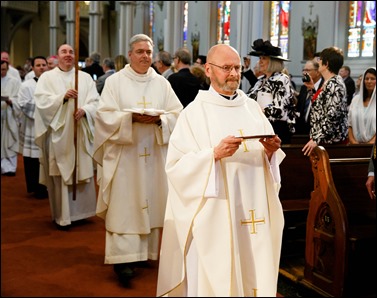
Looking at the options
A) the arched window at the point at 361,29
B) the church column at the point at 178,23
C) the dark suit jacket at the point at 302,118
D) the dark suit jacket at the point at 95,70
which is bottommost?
the dark suit jacket at the point at 302,118

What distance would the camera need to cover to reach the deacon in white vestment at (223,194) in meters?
2.62

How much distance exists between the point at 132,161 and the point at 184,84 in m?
1.64

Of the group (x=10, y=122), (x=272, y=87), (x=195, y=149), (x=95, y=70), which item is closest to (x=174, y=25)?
(x=95, y=70)

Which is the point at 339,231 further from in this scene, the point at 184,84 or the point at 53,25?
the point at 53,25

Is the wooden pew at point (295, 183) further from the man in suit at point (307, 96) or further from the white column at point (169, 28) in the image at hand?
the white column at point (169, 28)

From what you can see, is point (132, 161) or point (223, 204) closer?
point (223, 204)

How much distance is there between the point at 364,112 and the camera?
245 inches

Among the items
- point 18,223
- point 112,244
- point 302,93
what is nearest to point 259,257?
point 302,93

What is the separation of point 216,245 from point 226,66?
86 centimetres

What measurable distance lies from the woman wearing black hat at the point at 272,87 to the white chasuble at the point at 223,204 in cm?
73

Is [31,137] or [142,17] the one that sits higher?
[142,17]

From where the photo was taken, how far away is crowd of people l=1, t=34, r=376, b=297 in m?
2.66

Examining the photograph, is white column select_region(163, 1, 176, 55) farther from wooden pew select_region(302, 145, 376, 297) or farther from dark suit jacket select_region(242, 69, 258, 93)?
dark suit jacket select_region(242, 69, 258, 93)

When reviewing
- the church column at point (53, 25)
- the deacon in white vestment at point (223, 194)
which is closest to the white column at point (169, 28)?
the church column at point (53, 25)
